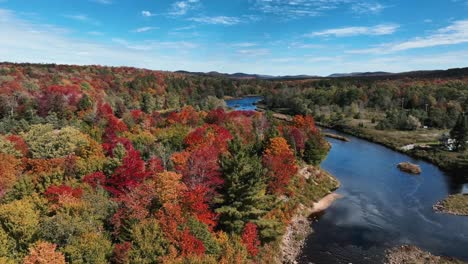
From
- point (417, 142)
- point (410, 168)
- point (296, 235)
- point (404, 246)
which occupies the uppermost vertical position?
point (417, 142)

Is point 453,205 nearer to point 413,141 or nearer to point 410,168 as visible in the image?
point 410,168

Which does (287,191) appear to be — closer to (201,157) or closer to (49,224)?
(201,157)

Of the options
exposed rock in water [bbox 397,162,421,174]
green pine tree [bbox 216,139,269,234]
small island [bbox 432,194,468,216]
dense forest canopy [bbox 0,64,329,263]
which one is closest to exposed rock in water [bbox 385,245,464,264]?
dense forest canopy [bbox 0,64,329,263]

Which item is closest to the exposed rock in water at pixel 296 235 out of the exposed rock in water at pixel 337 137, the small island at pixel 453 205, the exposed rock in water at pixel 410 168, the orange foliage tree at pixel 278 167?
the orange foliage tree at pixel 278 167

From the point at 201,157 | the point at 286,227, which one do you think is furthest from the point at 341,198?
the point at 201,157

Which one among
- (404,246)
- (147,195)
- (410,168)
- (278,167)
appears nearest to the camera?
(147,195)

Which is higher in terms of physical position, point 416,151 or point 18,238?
point 18,238

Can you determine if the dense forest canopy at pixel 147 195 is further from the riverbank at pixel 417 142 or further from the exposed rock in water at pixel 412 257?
the riverbank at pixel 417 142

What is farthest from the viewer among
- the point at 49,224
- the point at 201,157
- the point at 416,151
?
the point at 416,151

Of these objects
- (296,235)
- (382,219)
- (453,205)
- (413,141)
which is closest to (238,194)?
(296,235)
